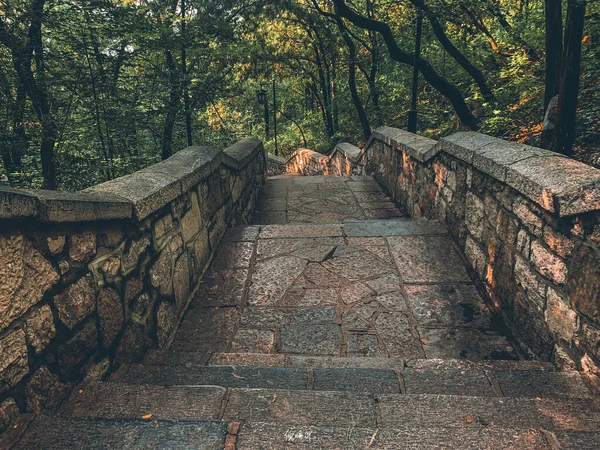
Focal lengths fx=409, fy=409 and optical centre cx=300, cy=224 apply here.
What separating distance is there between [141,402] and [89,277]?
24.2 inches

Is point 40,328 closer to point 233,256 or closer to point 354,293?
point 354,293

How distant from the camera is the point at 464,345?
106 inches

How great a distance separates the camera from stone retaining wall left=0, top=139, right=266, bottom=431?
1.43 metres

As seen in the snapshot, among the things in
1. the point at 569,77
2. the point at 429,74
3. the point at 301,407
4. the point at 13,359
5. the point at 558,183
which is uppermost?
the point at 429,74

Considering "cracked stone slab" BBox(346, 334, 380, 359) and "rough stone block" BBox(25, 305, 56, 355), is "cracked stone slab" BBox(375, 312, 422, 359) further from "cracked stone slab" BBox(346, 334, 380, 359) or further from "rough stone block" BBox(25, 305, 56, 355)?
"rough stone block" BBox(25, 305, 56, 355)

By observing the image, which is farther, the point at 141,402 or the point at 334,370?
the point at 334,370

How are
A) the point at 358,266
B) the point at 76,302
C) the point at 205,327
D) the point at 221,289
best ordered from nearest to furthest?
the point at 76,302
the point at 205,327
the point at 221,289
the point at 358,266

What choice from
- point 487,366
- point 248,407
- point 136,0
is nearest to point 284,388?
point 248,407

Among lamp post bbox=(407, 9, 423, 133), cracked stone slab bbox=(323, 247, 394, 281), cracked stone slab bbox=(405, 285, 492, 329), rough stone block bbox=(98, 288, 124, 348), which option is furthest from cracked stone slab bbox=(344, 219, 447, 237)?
lamp post bbox=(407, 9, 423, 133)

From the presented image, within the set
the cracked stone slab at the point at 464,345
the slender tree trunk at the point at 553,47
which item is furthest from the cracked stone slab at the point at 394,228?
the slender tree trunk at the point at 553,47

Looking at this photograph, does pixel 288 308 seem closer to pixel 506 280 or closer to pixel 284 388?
pixel 284 388

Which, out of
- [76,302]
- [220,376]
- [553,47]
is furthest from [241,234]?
[553,47]

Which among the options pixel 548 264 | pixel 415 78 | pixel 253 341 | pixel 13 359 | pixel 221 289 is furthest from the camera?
pixel 415 78

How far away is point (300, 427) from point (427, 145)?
4.19 metres
